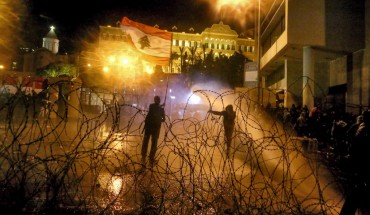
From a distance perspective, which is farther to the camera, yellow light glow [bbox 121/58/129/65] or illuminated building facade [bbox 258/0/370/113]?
yellow light glow [bbox 121/58/129/65]

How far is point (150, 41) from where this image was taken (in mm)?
12773

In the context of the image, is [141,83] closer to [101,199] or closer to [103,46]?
[101,199]

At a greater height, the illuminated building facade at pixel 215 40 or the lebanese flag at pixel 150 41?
the illuminated building facade at pixel 215 40

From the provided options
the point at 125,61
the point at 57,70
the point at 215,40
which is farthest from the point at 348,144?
the point at 215,40

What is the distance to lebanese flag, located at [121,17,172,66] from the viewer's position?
41.8ft

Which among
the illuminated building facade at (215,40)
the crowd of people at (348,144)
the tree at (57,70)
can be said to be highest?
the illuminated building facade at (215,40)

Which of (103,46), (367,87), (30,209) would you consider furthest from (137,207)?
(103,46)

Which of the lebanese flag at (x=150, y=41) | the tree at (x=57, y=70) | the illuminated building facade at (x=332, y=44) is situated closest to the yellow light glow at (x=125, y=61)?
the lebanese flag at (x=150, y=41)

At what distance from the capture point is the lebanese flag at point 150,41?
1275 centimetres

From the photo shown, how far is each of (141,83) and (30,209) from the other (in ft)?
63.6

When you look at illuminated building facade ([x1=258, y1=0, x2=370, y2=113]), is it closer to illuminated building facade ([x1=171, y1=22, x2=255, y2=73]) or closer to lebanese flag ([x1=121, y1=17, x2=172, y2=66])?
lebanese flag ([x1=121, y1=17, x2=172, y2=66])

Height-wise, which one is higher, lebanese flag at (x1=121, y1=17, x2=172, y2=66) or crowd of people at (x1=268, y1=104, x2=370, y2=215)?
lebanese flag at (x1=121, y1=17, x2=172, y2=66)

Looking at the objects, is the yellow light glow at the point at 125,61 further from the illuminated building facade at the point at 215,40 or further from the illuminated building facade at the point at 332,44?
the illuminated building facade at the point at 215,40

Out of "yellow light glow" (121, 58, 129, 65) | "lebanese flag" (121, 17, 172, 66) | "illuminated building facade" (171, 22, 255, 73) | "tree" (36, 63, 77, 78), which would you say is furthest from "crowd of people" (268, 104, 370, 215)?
"illuminated building facade" (171, 22, 255, 73)
